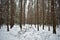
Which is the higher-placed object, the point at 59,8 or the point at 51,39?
the point at 59,8

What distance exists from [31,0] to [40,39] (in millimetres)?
25364

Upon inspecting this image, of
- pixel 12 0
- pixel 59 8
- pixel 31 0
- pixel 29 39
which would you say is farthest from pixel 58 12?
pixel 29 39

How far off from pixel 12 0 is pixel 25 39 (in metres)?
11.1

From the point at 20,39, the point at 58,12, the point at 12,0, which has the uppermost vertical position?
the point at 12,0

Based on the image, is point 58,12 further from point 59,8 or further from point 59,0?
point 59,0

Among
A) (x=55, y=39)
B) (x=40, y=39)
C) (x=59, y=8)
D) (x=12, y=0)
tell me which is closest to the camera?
(x=55, y=39)

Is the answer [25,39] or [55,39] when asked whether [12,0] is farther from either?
[55,39]

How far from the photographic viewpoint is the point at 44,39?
11914 mm

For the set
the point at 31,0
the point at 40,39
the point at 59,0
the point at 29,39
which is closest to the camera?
the point at 40,39

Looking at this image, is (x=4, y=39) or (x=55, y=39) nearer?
(x=55, y=39)

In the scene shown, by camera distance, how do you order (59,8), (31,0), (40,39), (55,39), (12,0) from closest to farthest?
(55,39) → (40,39) → (12,0) → (59,8) → (31,0)

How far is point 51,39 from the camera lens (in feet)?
37.4

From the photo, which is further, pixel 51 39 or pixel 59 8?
pixel 59 8

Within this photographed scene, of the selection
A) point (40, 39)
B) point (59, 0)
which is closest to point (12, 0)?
point (59, 0)
